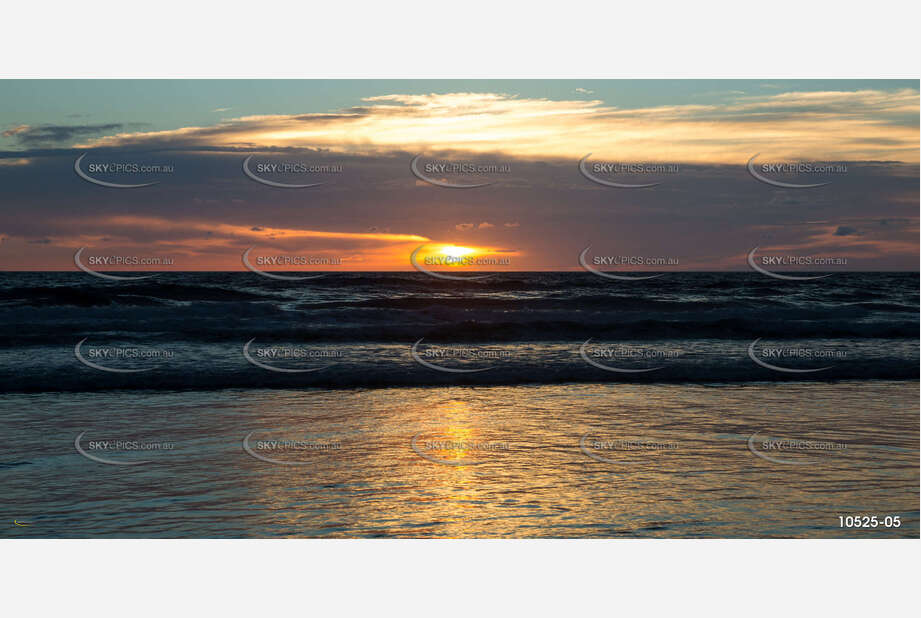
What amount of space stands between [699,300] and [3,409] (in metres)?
21.8

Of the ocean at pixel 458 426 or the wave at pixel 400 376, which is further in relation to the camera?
the wave at pixel 400 376

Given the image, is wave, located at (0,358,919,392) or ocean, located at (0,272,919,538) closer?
ocean, located at (0,272,919,538)

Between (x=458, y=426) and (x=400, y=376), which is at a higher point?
(x=400, y=376)

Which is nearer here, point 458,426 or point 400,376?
point 458,426

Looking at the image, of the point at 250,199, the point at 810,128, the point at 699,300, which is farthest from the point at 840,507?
the point at 699,300

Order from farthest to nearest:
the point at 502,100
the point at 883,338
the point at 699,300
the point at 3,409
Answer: the point at 699,300
the point at 883,338
the point at 3,409
the point at 502,100

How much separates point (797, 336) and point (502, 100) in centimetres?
1297

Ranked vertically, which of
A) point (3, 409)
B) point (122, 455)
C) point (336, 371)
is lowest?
point (122, 455)

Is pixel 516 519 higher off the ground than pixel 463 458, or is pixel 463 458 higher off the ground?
pixel 463 458

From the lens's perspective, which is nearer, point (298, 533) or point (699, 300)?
point (298, 533)

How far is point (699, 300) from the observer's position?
87.6 ft

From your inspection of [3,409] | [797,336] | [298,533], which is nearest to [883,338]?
[797,336]

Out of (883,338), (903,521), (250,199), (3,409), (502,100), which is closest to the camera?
(903,521)

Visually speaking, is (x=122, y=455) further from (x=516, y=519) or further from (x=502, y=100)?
(x=502, y=100)
